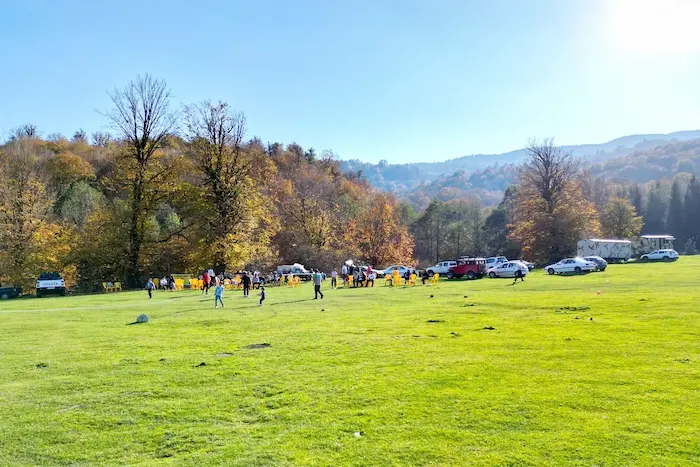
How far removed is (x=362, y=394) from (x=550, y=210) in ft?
220

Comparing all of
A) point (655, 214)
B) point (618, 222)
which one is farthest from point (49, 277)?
point (655, 214)

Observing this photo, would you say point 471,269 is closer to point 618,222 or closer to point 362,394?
point 362,394

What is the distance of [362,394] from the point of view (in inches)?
343

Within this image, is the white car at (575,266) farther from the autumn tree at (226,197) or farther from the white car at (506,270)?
the autumn tree at (226,197)

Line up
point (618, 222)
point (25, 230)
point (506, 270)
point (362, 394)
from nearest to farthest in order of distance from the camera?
point (362, 394) → point (25, 230) → point (506, 270) → point (618, 222)

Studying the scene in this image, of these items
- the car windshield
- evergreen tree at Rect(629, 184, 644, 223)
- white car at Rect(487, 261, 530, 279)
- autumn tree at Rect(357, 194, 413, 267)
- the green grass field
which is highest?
evergreen tree at Rect(629, 184, 644, 223)

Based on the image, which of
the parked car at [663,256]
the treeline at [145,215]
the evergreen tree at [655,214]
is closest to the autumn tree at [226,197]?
the treeline at [145,215]

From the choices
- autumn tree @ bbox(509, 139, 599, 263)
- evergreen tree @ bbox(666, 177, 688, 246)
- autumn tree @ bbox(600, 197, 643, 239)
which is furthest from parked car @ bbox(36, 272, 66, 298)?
evergreen tree @ bbox(666, 177, 688, 246)

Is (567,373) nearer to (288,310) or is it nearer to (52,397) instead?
(52,397)

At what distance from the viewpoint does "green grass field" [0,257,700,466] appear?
6.45 m

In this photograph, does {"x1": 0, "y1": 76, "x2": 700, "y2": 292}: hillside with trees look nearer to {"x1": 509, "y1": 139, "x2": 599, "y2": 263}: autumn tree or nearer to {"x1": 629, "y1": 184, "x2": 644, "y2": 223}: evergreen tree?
{"x1": 509, "y1": 139, "x2": 599, "y2": 263}: autumn tree

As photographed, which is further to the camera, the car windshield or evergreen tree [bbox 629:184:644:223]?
evergreen tree [bbox 629:184:644:223]

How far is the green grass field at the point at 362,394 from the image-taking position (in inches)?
254

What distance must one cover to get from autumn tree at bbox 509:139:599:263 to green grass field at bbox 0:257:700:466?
51.9 metres
